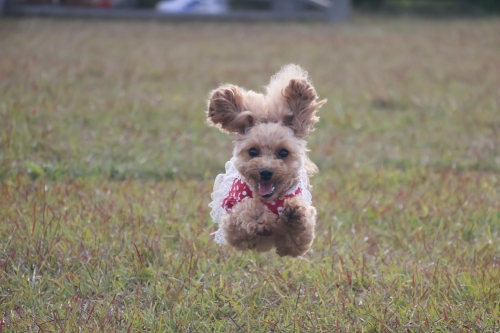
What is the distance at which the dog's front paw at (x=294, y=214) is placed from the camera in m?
3.09

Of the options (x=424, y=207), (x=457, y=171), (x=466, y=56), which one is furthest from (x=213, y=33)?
(x=424, y=207)

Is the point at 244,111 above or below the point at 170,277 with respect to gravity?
above

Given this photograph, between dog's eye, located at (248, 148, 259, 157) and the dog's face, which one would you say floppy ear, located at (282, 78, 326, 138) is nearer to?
the dog's face

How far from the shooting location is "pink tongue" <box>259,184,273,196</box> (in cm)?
317

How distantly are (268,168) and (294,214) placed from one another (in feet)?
0.77

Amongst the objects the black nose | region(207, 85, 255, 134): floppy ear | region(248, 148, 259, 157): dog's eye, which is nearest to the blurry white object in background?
region(207, 85, 255, 134): floppy ear

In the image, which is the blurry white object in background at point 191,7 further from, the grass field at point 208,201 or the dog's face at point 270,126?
the dog's face at point 270,126

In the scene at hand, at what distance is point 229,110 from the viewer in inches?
133

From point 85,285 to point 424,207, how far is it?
264 cm

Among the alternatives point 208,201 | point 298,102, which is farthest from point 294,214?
point 208,201

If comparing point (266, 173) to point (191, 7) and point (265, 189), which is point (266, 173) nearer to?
point (265, 189)

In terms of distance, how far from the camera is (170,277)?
154 inches

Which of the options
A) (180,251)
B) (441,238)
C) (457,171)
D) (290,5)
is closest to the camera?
(180,251)

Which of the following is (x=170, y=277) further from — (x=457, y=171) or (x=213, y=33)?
(x=213, y=33)
